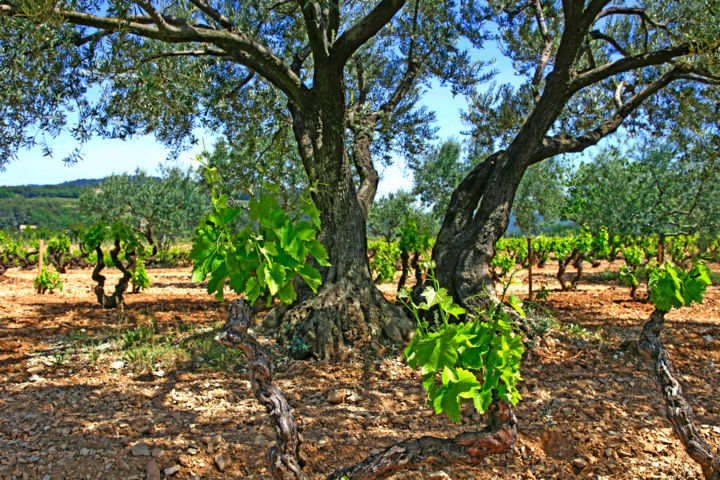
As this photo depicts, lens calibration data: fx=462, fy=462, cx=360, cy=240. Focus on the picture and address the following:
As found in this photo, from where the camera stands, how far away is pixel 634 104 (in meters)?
6.67

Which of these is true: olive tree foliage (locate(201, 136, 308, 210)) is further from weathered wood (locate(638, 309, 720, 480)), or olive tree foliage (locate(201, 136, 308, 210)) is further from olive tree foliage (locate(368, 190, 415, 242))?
olive tree foliage (locate(368, 190, 415, 242))

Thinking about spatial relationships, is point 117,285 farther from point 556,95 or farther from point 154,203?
point 154,203

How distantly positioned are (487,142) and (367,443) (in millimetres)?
6912

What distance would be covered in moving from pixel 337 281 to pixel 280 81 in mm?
2593

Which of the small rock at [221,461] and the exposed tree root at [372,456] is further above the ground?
the exposed tree root at [372,456]

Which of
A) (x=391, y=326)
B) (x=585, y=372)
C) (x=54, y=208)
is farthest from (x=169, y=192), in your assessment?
(x=54, y=208)

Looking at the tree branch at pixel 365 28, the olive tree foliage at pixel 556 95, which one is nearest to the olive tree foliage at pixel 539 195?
the olive tree foliage at pixel 556 95

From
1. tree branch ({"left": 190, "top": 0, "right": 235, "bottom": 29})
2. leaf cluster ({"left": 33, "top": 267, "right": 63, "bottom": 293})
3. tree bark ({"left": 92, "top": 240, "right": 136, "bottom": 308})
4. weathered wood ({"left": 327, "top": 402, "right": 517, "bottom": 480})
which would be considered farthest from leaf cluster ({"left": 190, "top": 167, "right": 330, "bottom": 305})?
leaf cluster ({"left": 33, "top": 267, "right": 63, "bottom": 293})

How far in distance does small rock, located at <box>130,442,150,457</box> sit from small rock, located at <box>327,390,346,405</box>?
158 centimetres

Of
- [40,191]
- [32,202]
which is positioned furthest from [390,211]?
[40,191]

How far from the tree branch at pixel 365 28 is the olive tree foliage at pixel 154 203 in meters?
16.8

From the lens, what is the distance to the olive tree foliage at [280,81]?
415 cm

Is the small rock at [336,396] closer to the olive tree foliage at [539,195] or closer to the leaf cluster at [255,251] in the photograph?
the leaf cluster at [255,251]

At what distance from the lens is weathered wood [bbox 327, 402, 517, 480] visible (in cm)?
225
